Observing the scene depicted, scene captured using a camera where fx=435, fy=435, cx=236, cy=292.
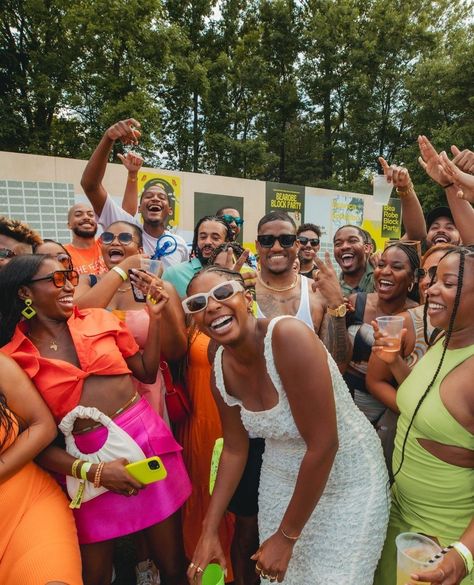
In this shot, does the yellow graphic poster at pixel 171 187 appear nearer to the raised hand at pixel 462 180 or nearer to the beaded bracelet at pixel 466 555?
the raised hand at pixel 462 180

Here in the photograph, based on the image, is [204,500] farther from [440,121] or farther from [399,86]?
[399,86]

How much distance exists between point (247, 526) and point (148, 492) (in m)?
0.68

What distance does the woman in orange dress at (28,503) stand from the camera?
1931 millimetres

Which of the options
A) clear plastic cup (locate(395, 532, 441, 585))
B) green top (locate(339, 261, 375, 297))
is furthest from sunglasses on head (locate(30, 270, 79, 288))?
green top (locate(339, 261, 375, 297))

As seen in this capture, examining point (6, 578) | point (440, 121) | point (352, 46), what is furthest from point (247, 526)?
point (352, 46)

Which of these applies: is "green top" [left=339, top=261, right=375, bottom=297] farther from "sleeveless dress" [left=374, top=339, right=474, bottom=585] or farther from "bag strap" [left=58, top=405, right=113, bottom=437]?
"bag strap" [left=58, top=405, right=113, bottom=437]

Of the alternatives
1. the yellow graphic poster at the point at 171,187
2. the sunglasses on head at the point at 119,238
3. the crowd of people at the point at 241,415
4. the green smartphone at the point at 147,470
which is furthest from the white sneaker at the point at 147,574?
the yellow graphic poster at the point at 171,187

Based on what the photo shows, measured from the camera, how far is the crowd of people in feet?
5.93

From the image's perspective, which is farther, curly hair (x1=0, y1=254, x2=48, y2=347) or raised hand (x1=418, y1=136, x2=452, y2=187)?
raised hand (x1=418, y1=136, x2=452, y2=187)

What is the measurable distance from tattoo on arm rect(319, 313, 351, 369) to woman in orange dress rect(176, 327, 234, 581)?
81cm

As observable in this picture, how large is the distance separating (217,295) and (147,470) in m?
1.00

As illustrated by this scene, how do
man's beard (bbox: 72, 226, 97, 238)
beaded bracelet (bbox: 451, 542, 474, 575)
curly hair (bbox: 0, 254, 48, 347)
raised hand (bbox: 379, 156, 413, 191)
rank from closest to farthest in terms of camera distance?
1. beaded bracelet (bbox: 451, 542, 474, 575)
2. curly hair (bbox: 0, 254, 48, 347)
3. raised hand (bbox: 379, 156, 413, 191)
4. man's beard (bbox: 72, 226, 97, 238)

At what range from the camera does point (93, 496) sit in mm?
2293

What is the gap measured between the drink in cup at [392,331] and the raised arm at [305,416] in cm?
74
